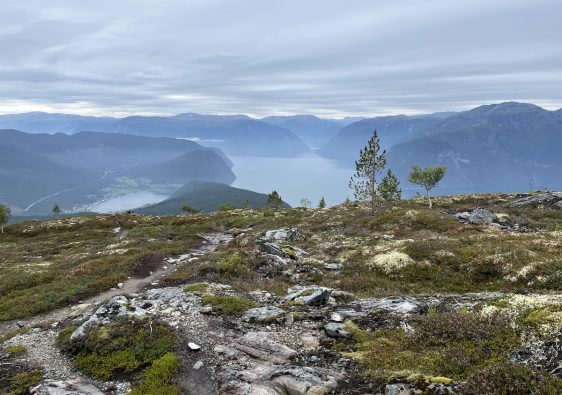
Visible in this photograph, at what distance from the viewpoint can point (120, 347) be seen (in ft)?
52.6

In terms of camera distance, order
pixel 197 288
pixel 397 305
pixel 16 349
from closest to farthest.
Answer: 1. pixel 397 305
2. pixel 16 349
3. pixel 197 288

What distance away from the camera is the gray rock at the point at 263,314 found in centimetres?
1731

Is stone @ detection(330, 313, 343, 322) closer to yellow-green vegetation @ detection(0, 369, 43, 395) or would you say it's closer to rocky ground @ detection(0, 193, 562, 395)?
rocky ground @ detection(0, 193, 562, 395)

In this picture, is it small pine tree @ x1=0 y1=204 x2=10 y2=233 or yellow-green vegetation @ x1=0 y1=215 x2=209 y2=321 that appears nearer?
yellow-green vegetation @ x1=0 y1=215 x2=209 y2=321

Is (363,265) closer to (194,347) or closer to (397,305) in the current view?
(397,305)

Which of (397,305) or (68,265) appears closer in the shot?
(397,305)

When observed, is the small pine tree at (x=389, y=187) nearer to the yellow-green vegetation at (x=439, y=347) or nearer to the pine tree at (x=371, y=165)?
the pine tree at (x=371, y=165)

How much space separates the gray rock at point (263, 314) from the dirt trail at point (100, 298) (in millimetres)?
11334

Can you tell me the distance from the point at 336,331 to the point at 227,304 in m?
6.30

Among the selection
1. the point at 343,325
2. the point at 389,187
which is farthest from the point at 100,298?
→ the point at 389,187

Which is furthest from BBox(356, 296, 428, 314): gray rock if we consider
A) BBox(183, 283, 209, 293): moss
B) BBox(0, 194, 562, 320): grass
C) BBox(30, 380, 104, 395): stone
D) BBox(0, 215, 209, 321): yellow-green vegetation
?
BBox(0, 215, 209, 321): yellow-green vegetation

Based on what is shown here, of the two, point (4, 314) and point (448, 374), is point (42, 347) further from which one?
point (448, 374)

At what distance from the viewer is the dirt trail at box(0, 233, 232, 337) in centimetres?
2441

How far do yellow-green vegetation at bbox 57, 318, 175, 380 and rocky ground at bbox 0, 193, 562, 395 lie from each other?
148mm
